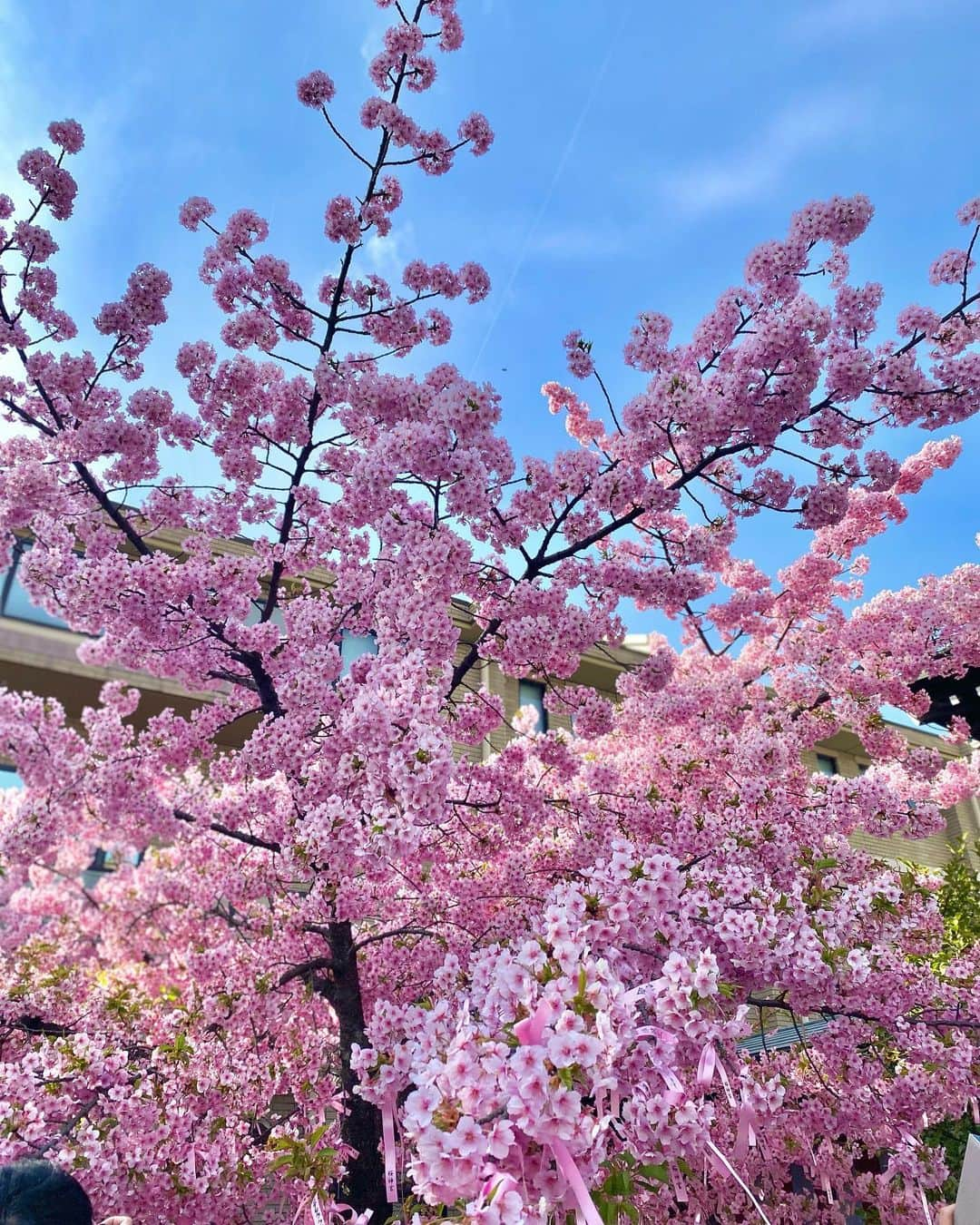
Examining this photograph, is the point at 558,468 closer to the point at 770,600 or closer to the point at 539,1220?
the point at 539,1220

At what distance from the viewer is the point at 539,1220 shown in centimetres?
237

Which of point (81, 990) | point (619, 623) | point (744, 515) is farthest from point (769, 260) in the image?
point (81, 990)

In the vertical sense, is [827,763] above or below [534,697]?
below

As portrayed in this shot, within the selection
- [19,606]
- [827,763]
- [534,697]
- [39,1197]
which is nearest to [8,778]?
[19,606]

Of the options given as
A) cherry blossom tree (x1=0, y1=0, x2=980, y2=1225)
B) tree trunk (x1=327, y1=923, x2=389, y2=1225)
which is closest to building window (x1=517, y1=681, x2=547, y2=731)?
cherry blossom tree (x1=0, y1=0, x2=980, y2=1225)

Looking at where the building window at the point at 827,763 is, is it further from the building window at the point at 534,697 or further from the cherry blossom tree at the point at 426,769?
the cherry blossom tree at the point at 426,769

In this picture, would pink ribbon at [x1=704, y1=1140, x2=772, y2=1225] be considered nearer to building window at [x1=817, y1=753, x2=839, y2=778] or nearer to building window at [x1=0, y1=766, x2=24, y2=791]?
building window at [x1=0, y1=766, x2=24, y2=791]

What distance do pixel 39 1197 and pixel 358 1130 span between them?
336 cm

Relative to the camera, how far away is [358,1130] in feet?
18.6

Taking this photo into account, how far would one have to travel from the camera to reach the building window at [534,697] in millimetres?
18594

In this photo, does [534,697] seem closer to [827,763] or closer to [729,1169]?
[827,763]

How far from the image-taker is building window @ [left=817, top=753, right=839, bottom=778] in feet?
74.9

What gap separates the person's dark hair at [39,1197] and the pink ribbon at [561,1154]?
76.8 inches

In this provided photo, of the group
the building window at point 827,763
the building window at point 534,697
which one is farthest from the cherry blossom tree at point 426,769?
the building window at point 827,763
